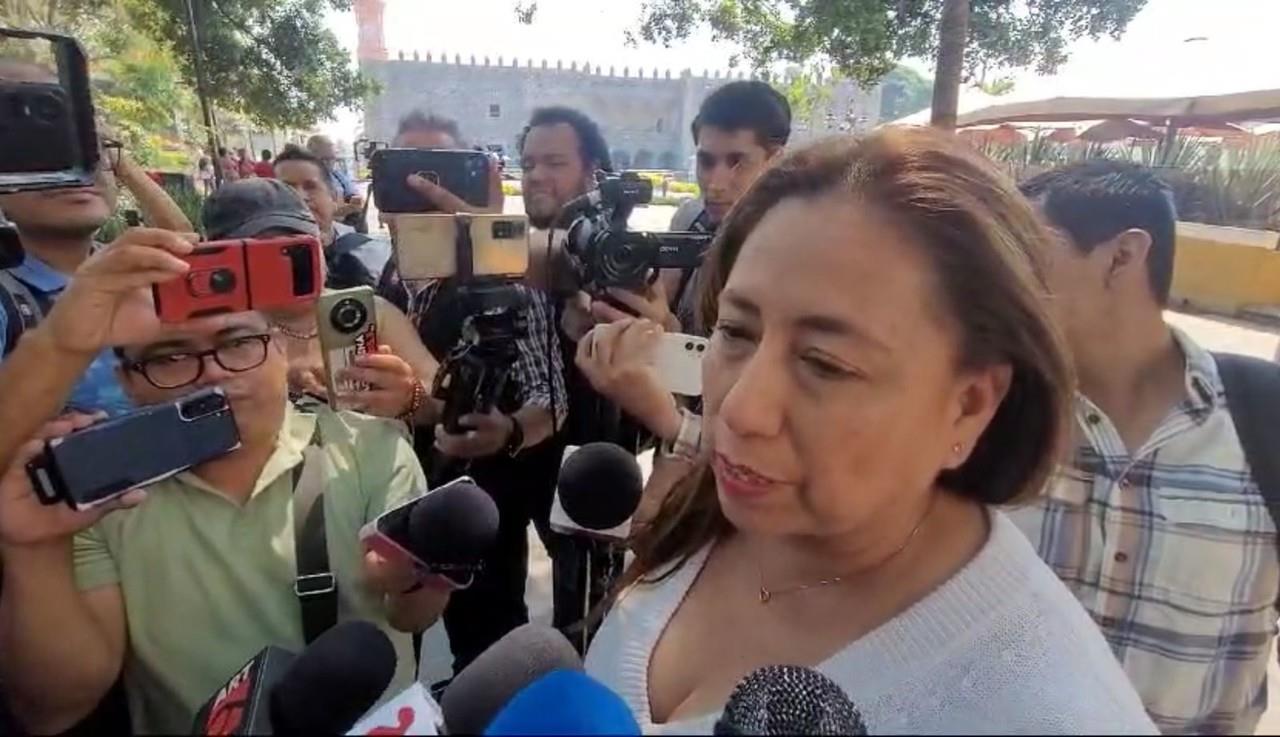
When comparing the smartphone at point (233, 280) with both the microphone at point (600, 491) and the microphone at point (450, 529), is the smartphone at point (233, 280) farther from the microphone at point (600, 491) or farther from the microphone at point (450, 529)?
the microphone at point (600, 491)

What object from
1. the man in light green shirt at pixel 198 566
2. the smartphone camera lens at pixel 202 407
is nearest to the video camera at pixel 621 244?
the man in light green shirt at pixel 198 566

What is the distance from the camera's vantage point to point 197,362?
1.28 metres

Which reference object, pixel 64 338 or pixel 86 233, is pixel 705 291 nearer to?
pixel 64 338

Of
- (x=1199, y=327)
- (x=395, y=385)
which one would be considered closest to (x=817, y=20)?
(x=1199, y=327)

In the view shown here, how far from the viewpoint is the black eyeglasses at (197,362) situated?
1.25m

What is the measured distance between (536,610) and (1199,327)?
221 cm

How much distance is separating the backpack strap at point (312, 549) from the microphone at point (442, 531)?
14 centimetres

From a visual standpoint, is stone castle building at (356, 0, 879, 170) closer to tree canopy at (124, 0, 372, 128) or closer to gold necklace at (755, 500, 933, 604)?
tree canopy at (124, 0, 372, 128)

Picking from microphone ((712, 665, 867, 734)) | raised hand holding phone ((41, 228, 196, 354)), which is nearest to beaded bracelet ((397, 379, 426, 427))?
raised hand holding phone ((41, 228, 196, 354))

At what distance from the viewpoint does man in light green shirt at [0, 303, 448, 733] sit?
1.10 m

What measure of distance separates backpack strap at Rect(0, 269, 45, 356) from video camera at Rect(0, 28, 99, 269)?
21.4 inches

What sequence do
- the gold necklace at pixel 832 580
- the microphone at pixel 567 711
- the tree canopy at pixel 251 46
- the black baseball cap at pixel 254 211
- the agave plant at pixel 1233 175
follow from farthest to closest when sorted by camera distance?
the tree canopy at pixel 251 46
the agave plant at pixel 1233 175
the black baseball cap at pixel 254 211
the gold necklace at pixel 832 580
the microphone at pixel 567 711

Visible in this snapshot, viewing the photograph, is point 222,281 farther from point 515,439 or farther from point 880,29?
point 880,29

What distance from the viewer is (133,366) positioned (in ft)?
4.12
